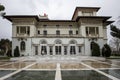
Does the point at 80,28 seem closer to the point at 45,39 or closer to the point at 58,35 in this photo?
the point at 58,35

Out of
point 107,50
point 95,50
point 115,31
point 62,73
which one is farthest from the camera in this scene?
point 115,31

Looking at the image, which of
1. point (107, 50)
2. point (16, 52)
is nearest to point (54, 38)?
point (16, 52)

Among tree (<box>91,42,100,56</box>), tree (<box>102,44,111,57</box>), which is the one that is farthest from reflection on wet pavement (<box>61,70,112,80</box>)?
tree (<box>91,42,100,56</box>)

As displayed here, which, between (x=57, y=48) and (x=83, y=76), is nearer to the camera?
(x=83, y=76)

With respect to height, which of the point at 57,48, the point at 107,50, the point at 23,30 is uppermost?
the point at 23,30

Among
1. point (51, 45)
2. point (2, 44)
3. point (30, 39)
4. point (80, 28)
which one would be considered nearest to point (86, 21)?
point (80, 28)

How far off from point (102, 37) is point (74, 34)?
22.5 feet

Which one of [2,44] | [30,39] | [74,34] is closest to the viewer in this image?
[30,39]

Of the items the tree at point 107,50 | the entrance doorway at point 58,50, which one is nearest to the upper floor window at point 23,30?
the entrance doorway at point 58,50

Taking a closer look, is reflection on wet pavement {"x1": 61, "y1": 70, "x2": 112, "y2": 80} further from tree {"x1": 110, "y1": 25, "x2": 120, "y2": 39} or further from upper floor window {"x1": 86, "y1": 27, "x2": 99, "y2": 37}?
upper floor window {"x1": 86, "y1": 27, "x2": 99, "y2": 37}

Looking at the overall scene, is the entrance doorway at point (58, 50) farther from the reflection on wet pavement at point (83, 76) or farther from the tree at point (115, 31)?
the reflection on wet pavement at point (83, 76)

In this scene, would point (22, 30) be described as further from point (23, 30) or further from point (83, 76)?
point (83, 76)

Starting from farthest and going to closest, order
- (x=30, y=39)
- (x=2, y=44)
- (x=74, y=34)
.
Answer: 1. (x=2, y=44)
2. (x=74, y=34)
3. (x=30, y=39)

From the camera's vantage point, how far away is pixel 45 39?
38.4m
